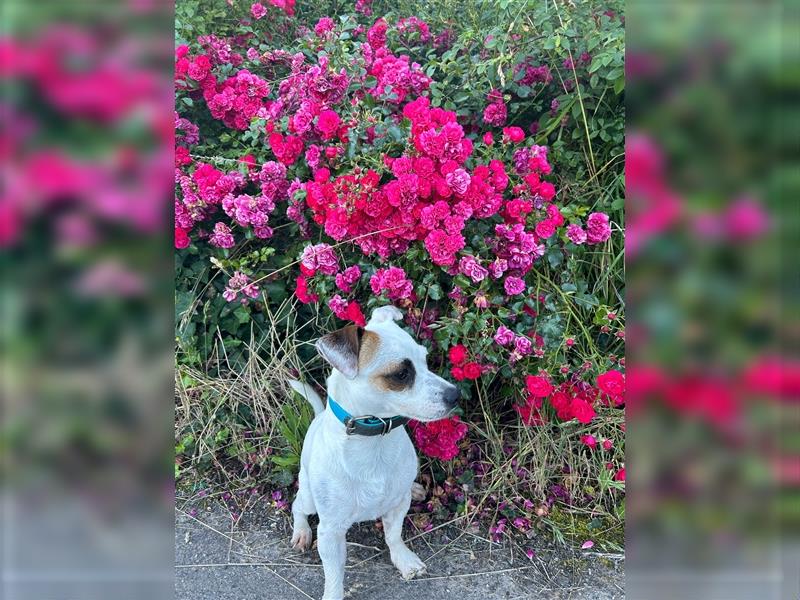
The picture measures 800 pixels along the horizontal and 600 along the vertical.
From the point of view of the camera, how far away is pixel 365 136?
103 inches

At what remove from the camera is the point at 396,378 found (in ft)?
6.50

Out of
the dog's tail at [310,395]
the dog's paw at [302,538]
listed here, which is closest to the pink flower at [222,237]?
the dog's tail at [310,395]

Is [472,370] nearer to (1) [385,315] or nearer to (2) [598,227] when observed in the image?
(1) [385,315]

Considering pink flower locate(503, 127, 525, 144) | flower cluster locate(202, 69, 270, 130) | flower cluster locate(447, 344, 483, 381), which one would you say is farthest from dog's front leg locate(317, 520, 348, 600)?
flower cluster locate(202, 69, 270, 130)

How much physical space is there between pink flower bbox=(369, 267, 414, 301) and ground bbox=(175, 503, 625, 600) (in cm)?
117

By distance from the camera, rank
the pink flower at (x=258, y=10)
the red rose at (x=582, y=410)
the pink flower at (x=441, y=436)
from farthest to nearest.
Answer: the pink flower at (x=258, y=10) → the pink flower at (x=441, y=436) → the red rose at (x=582, y=410)
